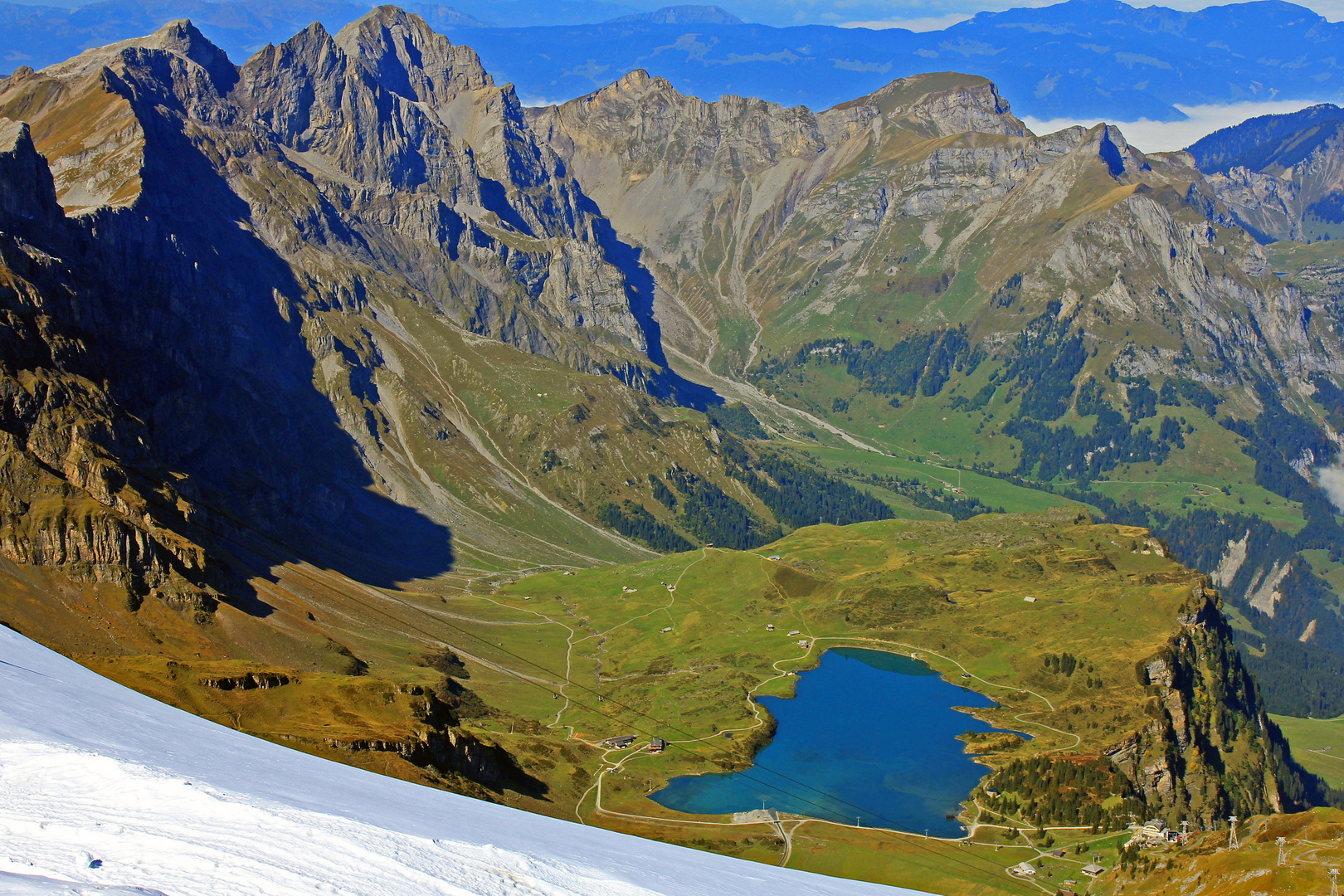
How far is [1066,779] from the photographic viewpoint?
14362cm

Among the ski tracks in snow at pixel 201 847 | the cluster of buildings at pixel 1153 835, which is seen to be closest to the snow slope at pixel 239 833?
the ski tracks in snow at pixel 201 847

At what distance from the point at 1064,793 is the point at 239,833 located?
142383 mm

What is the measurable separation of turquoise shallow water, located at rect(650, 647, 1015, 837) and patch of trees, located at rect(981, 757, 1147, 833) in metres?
6.35

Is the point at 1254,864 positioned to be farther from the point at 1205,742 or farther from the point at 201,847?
the point at 1205,742

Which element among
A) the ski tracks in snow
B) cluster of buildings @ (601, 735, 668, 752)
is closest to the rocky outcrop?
cluster of buildings @ (601, 735, 668, 752)

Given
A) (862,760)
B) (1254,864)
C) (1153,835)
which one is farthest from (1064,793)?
(1254,864)

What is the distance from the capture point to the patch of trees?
13475cm

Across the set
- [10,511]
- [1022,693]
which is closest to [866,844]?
[1022,693]

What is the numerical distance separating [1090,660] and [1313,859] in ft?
355

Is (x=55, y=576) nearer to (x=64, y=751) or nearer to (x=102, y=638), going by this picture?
(x=102, y=638)

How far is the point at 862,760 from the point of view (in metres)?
164

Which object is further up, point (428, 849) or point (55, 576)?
point (55, 576)

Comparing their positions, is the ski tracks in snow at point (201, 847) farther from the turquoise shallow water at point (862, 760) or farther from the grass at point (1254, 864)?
the turquoise shallow water at point (862, 760)

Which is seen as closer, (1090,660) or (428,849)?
(428,849)
